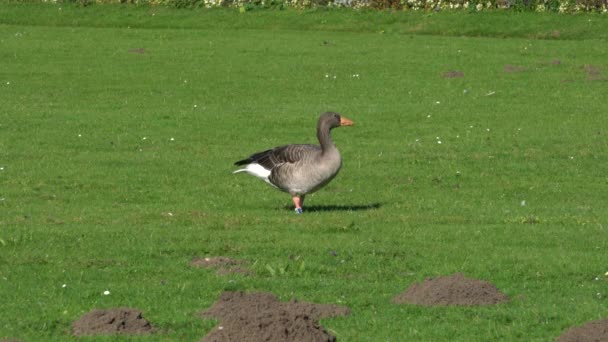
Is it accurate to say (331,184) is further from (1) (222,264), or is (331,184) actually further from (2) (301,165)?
(1) (222,264)

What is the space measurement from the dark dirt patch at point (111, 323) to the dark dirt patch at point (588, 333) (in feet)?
14.0

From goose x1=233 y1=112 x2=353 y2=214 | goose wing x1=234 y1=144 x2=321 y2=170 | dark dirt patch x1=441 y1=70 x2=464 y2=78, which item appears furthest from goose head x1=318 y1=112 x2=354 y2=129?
dark dirt patch x1=441 y1=70 x2=464 y2=78

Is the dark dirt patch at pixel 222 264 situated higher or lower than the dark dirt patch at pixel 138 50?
higher

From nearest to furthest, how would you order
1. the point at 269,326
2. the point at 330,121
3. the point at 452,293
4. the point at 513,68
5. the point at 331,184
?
1. the point at 269,326
2. the point at 452,293
3. the point at 330,121
4. the point at 331,184
5. the point at 513,68

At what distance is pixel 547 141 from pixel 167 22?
29.7 m

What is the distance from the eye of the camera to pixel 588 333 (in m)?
11.9

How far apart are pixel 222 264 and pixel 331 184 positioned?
834 centimetres

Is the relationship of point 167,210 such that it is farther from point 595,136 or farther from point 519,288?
point 595,136

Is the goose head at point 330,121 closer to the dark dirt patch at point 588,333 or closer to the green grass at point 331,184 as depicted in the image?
the green grass at point 331,184

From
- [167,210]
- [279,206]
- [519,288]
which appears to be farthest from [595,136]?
[519,288]

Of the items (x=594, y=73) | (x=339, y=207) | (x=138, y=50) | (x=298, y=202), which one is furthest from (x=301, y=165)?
(x=138, y=50)

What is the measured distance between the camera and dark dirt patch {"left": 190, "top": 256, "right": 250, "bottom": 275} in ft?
53.9

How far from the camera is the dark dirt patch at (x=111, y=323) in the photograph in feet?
42.9

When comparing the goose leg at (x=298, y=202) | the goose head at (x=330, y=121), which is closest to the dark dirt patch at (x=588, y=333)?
the goose leg at (x=298, y=202)
